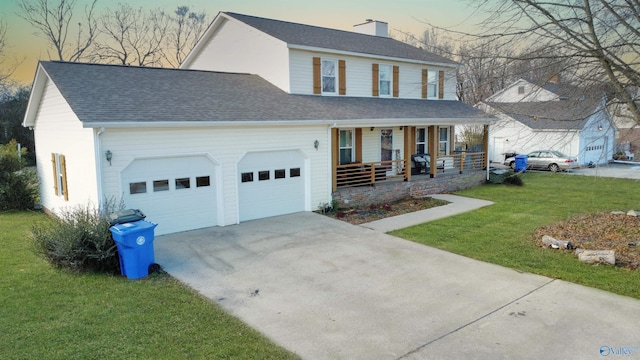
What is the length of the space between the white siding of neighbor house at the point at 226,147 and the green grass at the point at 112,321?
9.79ft

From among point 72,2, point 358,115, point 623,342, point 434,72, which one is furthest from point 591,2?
point 72,2

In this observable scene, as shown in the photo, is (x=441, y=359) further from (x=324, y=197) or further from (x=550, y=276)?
(x=324, y=197)

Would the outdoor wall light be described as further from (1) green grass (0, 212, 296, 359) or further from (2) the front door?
(2) the front door

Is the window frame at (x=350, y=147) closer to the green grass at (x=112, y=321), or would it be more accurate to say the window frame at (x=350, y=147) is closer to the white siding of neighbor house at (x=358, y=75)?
the white siding of neighbor house at (x=358, y=75)

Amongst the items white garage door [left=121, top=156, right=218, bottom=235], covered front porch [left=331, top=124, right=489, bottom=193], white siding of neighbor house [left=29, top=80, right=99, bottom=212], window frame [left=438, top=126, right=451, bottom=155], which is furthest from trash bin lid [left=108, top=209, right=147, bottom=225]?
window frame [left=438, top=126, right=451, bottom=155]

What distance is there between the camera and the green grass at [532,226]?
850cm

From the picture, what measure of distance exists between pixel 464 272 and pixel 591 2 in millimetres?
5736

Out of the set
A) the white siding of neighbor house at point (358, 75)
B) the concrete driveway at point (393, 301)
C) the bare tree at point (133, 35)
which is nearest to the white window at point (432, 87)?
the white siding of neighbor house at point (358, 75)

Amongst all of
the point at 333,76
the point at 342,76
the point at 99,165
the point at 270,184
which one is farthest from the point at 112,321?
the point at 342,76

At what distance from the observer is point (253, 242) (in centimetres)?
1082

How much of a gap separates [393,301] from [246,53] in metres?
13.8

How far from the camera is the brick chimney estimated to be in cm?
2345

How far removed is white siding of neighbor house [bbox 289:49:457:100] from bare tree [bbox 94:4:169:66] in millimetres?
25850

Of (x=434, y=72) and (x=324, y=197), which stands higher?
(x=434, y=72)
